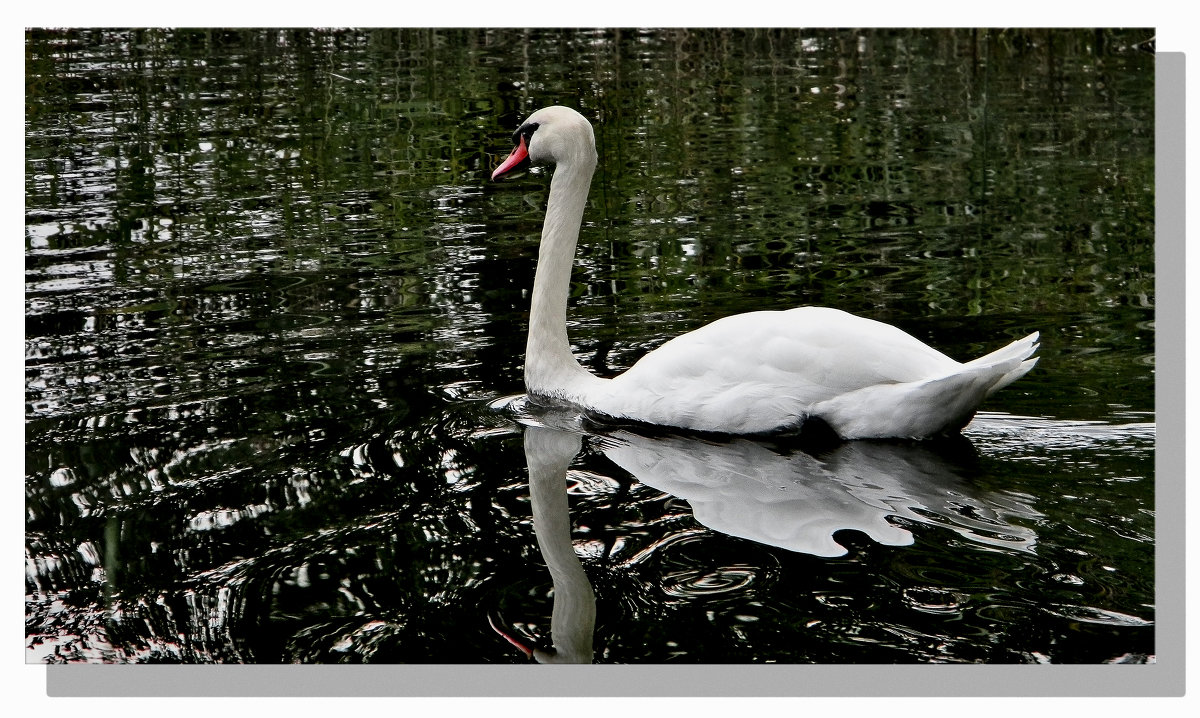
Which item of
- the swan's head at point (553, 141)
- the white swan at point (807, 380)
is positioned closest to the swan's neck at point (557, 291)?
the swan's head at point (553, 141)

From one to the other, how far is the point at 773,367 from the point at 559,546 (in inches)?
41.9

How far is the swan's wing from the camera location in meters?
4.75

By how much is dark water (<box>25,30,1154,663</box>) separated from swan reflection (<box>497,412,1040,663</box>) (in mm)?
16

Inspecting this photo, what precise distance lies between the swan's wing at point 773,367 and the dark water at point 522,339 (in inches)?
5.0

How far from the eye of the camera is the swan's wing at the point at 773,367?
475cm

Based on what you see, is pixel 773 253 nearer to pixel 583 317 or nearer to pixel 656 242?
pixel 656 242

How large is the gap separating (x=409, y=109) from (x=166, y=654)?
17.2 ft

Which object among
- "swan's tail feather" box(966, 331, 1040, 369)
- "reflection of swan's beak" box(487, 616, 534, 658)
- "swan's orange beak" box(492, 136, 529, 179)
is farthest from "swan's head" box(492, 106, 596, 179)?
"reflection of swan's beak" box(487, 616, 534, 658)

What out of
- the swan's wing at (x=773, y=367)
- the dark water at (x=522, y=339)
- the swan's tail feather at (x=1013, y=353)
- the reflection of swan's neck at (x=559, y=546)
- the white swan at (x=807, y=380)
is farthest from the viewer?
the swan's wing at (x=773, y=367)

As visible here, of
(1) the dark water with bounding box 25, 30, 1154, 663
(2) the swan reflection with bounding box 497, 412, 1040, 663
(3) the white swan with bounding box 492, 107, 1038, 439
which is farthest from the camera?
(3) the white swan with bounding box 492, 107, 1038, 439

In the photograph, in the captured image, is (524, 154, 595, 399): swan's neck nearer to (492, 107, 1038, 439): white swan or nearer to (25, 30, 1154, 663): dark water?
(25, 30, 1154, 663): dark water

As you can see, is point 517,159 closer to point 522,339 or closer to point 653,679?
point 522,339

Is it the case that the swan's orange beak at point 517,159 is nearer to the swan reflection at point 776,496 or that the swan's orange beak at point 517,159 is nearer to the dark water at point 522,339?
the dark water at point 522,339

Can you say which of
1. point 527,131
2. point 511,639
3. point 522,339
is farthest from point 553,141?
point 511,639
